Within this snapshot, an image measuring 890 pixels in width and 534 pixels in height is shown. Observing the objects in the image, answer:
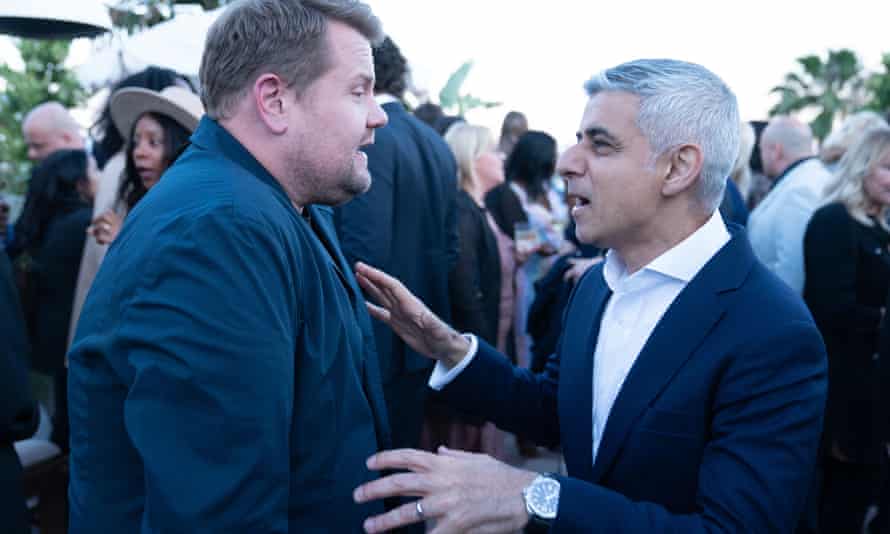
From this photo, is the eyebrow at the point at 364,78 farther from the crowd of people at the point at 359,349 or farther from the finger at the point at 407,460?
the finger at the point at 407,460

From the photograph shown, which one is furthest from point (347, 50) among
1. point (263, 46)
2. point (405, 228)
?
point (405, 228)

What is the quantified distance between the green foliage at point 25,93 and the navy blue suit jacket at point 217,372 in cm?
647

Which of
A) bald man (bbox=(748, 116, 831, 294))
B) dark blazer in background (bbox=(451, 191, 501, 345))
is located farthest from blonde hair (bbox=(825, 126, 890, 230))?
dark blazer in background (bbox=(451, 191, 501, 345))

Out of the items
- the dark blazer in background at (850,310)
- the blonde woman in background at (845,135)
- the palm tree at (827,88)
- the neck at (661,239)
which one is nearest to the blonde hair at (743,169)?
the blonde woman in background at (845,135)

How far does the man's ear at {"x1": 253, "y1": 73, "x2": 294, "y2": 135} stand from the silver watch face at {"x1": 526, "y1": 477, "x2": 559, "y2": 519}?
2.71ft

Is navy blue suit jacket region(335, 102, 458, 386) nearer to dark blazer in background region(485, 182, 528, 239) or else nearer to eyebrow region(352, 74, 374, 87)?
dark blazer in background region(485, 182, 528, 239)

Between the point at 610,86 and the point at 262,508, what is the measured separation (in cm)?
114

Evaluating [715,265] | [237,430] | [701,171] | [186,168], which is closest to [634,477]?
[715,265]

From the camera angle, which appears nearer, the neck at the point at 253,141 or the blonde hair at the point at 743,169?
the neck at the point at 253,141

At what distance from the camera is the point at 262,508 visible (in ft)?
4.13

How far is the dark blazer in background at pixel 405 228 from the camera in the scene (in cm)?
339

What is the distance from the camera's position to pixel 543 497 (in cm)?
144

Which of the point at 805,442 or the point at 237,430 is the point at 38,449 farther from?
the point at 805,442

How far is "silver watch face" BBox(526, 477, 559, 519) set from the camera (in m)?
1.43
